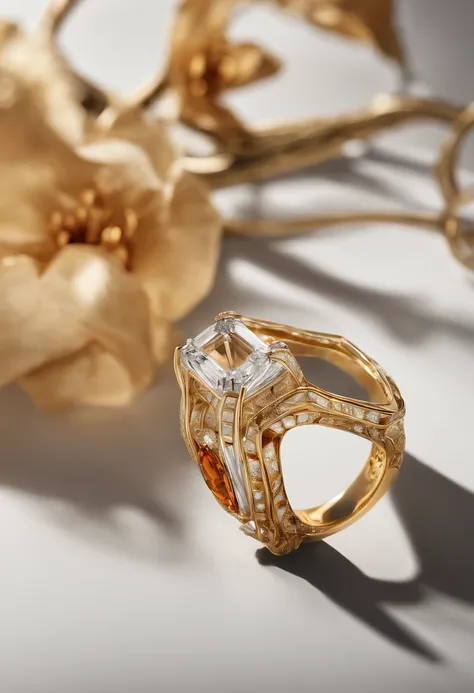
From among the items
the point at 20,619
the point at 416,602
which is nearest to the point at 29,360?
the point at 20,619

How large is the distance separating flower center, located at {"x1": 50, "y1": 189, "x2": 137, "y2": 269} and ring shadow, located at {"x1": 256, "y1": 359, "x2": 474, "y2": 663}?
0.22m

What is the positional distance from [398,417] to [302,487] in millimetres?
86

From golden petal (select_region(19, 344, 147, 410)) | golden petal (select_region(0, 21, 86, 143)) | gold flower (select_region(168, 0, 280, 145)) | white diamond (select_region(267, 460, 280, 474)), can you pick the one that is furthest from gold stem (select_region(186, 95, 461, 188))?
white diamond (select_region(267, 460, 280, 474))

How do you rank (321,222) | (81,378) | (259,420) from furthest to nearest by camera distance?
(321,222) → (81,378) → (259,420)

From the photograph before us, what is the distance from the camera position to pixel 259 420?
1.54ft

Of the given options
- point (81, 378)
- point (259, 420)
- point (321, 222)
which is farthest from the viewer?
point (321, 222)

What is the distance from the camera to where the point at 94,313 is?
1.78ft

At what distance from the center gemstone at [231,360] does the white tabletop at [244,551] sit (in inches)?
4.0

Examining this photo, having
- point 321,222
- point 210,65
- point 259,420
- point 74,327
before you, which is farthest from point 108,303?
point 210,65

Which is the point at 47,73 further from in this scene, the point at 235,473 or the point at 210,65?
the point at 235,473

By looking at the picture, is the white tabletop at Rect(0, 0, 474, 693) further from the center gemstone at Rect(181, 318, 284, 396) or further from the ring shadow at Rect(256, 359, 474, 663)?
the center gemstone at Rect(181, 318, 284, 396)

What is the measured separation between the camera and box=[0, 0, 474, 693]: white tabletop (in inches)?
18.1

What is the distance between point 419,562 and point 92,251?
10.2 inches

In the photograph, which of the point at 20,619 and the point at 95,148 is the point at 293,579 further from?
the point at 95,148
